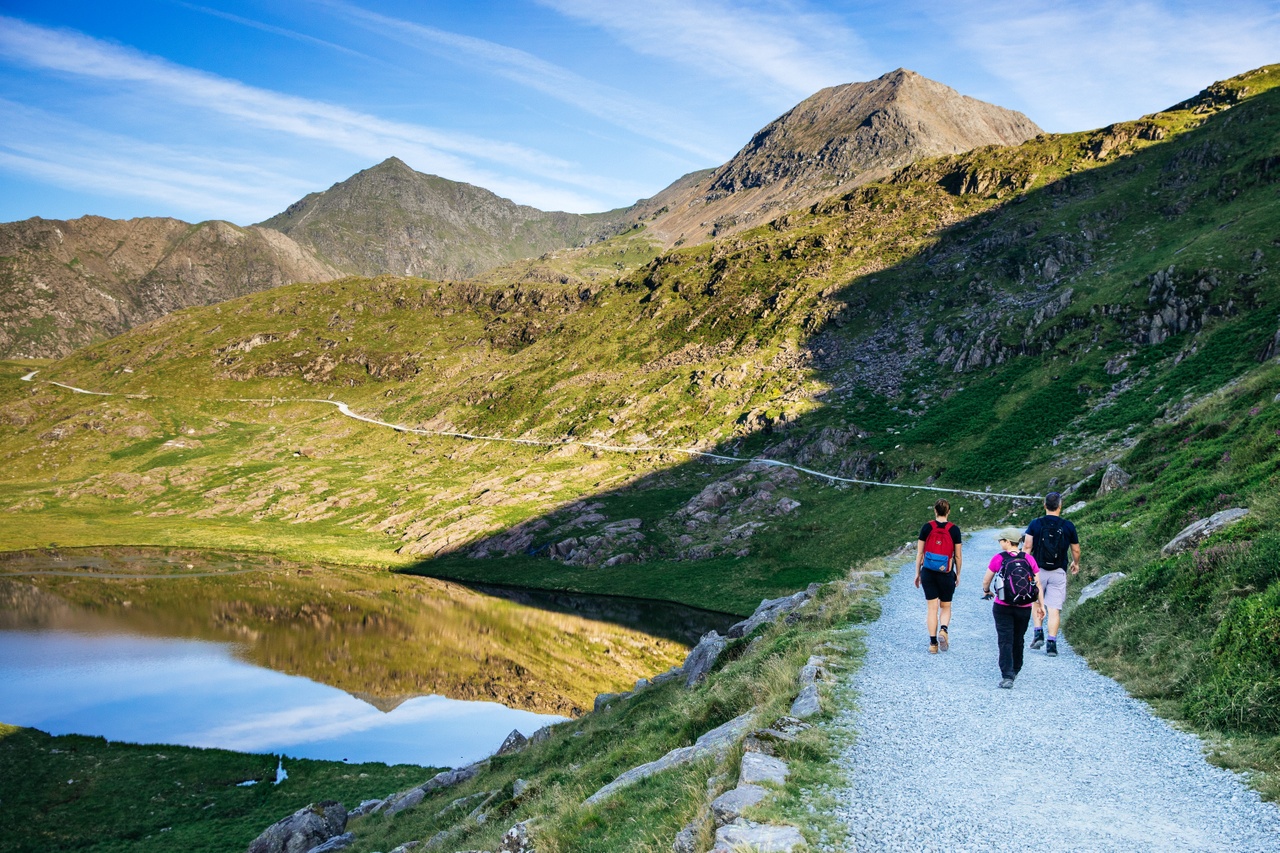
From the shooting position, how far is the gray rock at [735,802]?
10328 mm

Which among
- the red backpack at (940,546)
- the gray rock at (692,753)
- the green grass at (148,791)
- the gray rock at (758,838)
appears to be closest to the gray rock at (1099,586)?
the red backpack at (940,546)

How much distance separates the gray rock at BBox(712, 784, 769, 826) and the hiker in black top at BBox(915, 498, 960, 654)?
10.5 meters

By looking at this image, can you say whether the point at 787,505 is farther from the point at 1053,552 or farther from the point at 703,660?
the point at 1053,552

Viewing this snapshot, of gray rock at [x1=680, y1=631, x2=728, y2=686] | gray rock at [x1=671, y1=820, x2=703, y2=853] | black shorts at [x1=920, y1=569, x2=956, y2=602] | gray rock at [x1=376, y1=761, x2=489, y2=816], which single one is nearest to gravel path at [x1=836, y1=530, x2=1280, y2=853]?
black shorts at [x1=920, y1=569, x2=956, y2=602]

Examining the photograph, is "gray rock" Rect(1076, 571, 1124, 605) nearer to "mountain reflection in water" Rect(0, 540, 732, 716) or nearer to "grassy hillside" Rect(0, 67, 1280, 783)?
"grassy hillside" Rect(0, 67, 1280, 783)

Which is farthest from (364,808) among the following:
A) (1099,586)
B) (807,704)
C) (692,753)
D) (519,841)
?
(1099,586)

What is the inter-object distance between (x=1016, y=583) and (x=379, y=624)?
9073cm

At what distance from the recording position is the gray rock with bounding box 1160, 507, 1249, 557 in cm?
2070

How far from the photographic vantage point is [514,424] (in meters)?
192

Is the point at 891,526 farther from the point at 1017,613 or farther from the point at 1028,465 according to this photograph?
the point at 1017,613

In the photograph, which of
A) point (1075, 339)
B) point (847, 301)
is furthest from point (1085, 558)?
point (847, 301)

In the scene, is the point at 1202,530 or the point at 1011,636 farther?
the point at 1202,530

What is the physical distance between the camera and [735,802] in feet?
34.9

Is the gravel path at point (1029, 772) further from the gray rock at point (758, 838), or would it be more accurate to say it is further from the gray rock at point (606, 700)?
the gray rock at point (606, 700)
